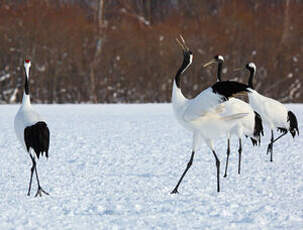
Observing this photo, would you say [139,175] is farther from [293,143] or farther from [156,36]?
[156,36]

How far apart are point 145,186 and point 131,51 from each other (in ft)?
52.4

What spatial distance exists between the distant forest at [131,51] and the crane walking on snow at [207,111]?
1513 cm

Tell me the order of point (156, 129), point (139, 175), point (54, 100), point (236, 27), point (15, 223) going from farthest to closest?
point (236, 27)
point (54, 100)
point (156, 129)
point (139, 175)
point (15, 223)

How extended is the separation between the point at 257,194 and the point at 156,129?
20.3 feet

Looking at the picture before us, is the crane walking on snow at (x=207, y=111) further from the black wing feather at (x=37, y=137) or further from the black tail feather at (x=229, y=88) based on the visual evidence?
the black wing feather at (x=37, y=137)

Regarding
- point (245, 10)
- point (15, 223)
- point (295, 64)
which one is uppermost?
point (245, 10)

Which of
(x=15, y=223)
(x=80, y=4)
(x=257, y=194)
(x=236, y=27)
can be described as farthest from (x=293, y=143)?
(x=80, y=4)

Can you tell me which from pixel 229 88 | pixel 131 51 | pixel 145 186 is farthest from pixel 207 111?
pixel 131 51

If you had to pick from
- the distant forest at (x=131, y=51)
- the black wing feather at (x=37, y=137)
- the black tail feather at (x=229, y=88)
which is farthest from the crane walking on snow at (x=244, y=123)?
the distant forest at (x=131, y=51)

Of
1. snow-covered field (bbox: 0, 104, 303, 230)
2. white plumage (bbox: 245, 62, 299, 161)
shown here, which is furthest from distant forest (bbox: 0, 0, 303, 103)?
white plumage (bbox: 245, 62, 299, 161)

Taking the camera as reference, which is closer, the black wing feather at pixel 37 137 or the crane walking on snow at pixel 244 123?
the black wing feather at pixel 37 137

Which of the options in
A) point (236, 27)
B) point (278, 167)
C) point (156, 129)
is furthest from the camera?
point (236, 27)

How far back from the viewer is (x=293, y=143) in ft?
32.2

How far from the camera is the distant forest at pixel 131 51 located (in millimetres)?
21078
